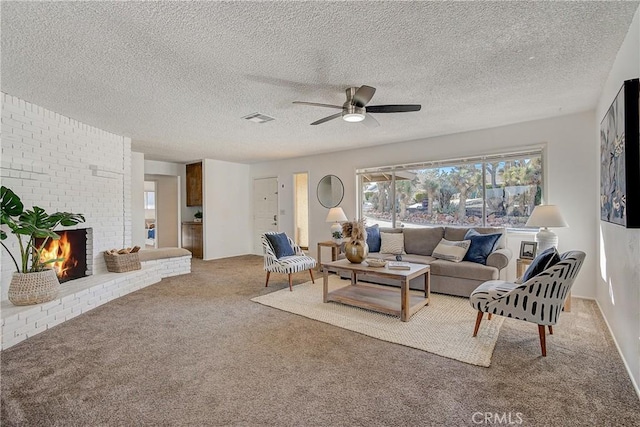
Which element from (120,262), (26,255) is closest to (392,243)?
(120,262)

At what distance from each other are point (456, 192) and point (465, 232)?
30.7 inches

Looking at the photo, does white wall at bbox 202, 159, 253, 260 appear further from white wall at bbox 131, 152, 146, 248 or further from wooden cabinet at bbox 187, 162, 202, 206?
white wall at bbox 131, 152, 146, 248

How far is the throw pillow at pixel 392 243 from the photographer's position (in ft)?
16.0

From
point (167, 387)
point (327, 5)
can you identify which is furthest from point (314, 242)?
point (327, 5)

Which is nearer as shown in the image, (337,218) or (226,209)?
(337,218)

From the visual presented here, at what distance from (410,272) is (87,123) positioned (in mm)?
4712

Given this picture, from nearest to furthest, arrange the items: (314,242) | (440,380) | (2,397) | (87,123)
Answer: (2,397), (440,380), (87,123), (314,242)

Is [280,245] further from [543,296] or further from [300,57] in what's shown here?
[543,296]

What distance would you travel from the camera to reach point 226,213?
751cm

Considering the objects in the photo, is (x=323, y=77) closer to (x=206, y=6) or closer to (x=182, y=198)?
(x=206, y=6)

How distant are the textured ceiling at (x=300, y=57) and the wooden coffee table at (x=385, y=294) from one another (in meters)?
1.90

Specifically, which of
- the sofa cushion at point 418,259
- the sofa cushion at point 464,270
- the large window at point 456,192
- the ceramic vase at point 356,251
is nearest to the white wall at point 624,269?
the sofa cushion at point 464,270

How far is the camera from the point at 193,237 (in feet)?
24.3
